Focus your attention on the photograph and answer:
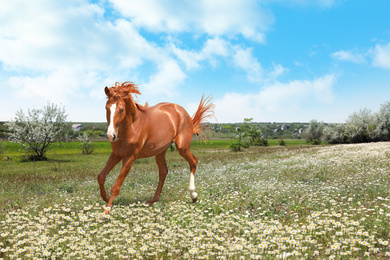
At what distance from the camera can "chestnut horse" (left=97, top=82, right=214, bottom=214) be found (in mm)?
6117

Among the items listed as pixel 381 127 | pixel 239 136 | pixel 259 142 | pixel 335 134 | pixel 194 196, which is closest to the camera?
pixel 194 196

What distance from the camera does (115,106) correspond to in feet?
19.7

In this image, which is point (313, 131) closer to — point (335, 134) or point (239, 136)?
point (335, 134)

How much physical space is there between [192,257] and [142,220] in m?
2.06

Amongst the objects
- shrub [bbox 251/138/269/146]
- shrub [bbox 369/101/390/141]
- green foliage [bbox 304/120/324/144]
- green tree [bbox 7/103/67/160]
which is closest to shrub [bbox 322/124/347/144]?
shrub [bbox 369/101/390/141]

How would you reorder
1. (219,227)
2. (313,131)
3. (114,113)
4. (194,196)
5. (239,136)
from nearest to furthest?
(219,227), (114,113), (194,196), (239,136), (313,131)

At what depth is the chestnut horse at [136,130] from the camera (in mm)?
6117

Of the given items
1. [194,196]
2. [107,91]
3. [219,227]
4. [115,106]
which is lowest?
[219,227]

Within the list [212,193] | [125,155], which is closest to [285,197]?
[212,193]

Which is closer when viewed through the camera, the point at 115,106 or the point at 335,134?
the point at 115,106

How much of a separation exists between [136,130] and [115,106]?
85cm

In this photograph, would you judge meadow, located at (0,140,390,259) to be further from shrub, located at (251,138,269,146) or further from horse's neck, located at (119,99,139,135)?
shrub, located at (251,138,269,146)

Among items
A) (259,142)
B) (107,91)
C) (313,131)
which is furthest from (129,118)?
(313,131)

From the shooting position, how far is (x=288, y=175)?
11727mm
